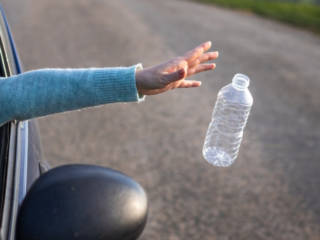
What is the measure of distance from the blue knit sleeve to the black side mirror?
23 cm

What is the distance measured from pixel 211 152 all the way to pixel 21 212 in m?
1.99

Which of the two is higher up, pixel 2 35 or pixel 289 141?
pixel 2 35

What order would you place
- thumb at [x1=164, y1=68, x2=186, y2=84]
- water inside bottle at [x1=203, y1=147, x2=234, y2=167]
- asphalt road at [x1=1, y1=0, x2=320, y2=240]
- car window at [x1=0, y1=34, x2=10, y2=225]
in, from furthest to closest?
asphalt road at [x1=1, y1=0, x2=320, y2=240], water inside bottle at [x1=203, y1=147, x2=234, y2=167], car window at [x1=0, y1=34, x2=10, y2=225], thumb at [x1=164, y1=68, x2=186, y2=84]

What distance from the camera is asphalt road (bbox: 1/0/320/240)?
3861 mm

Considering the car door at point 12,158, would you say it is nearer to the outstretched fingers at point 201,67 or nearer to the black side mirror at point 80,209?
the black side mirror at point 80,209

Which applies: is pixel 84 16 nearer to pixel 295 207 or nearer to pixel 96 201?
pixel 295 207

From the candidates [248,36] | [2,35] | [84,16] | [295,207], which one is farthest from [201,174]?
[84,16]

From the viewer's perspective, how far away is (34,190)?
1.36 m

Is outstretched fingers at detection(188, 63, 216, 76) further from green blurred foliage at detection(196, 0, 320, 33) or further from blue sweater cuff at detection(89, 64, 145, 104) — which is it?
green blurred foliage at detection(196, 0, 320, 33)

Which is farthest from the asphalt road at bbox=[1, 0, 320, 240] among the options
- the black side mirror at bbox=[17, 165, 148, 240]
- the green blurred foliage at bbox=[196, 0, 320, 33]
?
the green blurred foliage at bbox=[196, 0, 320, 33]

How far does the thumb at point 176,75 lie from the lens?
1202mm

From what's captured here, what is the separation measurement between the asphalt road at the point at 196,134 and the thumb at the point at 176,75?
8.20 ft

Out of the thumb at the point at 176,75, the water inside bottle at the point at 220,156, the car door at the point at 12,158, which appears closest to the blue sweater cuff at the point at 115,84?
the thumb at the point at 176,75

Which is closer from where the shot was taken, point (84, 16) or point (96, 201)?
Result: point (96, 201)
